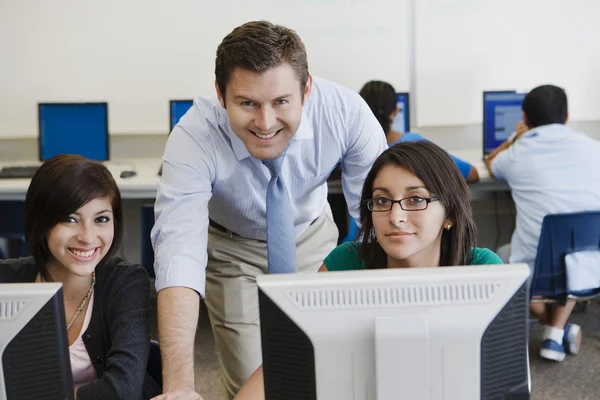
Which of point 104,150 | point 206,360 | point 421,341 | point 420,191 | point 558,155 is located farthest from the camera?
point 104,150

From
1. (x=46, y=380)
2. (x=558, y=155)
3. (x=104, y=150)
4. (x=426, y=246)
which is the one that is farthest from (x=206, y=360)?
(x=46, y=380)

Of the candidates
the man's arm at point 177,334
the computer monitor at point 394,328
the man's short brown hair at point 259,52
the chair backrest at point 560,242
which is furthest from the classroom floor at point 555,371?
the computer monitor at point 394,328

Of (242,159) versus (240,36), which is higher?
(240,36)

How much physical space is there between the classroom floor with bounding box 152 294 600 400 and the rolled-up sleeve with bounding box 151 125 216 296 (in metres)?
1.22

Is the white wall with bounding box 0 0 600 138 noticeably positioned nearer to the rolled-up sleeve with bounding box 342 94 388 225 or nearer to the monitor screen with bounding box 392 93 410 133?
the monitor screen with bounding box 392 93 410 133

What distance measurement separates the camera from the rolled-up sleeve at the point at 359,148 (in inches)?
82.3

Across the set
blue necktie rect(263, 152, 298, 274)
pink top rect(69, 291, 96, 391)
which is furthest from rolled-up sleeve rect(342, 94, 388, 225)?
pink top rect(69, 291, 96, 391)

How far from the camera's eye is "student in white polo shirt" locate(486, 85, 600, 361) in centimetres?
324

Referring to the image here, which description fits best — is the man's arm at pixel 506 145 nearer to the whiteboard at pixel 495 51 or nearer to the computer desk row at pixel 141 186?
the computer desk row at pixel 141 186

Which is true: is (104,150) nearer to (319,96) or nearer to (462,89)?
(462,89)

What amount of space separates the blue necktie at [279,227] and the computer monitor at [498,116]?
2.34m

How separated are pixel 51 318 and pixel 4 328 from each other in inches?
2.4

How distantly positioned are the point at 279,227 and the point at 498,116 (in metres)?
2.45

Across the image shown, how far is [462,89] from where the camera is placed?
432 centimetres
